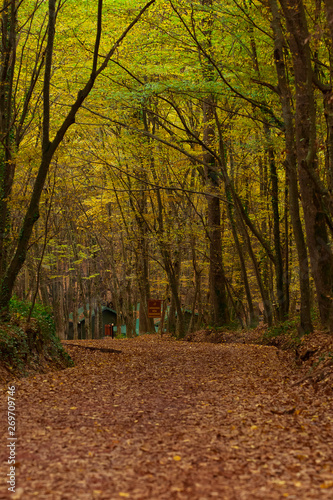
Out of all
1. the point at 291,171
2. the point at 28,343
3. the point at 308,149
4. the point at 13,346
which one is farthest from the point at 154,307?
the point at 308,149

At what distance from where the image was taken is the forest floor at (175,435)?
10.2ft

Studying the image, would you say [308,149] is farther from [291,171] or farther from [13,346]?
[13,346]

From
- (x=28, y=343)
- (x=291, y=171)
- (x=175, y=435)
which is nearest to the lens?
(x=175, y=435)

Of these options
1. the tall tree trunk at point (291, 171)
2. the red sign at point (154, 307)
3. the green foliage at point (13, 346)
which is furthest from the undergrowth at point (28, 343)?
the red sign at point (154, 307)

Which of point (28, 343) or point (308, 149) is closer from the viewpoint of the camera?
point (308, 149)

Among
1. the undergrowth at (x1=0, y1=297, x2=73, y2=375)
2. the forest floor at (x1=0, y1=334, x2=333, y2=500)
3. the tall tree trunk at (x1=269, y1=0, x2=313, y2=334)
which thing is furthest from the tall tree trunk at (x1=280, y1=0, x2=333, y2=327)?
the undergrowth at (x1=0, y1=297, x2=73, y2=375)

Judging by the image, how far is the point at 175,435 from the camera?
4.36 meters

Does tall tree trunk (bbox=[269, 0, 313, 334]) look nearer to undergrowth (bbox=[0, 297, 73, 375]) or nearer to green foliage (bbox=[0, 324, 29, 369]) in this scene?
undergrowth (bbox=[0, 297, 73, 375])

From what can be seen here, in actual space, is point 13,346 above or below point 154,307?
below

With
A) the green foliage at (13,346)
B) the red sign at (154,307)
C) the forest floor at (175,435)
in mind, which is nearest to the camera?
the forest floor at (175,435)

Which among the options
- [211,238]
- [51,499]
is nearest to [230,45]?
[211,238]

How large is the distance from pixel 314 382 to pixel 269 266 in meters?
13.3

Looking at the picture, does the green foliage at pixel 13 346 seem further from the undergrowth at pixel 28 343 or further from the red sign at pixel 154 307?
the red sign at pixel 154 307

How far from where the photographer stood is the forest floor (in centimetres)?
312
